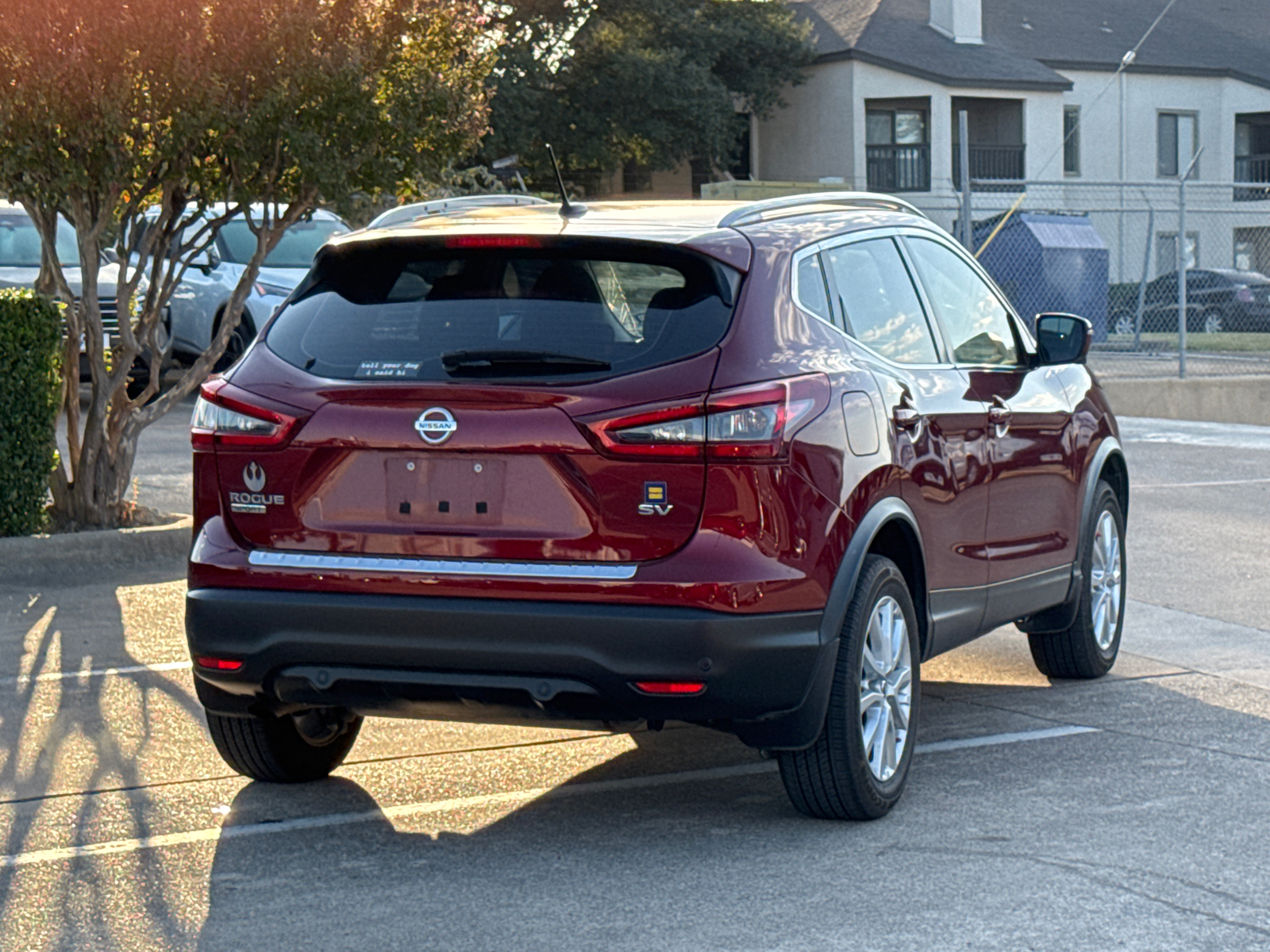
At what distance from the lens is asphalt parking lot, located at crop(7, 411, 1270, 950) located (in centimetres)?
454

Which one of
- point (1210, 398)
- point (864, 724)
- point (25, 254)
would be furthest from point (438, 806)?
point (1210, 398)

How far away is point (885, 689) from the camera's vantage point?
18.1ft

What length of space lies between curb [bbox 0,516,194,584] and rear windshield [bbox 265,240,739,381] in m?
4.91

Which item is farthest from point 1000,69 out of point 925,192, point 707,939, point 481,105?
point 707,939

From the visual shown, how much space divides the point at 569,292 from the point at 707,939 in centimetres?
176

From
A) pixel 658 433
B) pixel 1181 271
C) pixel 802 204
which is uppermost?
pixel 802 204

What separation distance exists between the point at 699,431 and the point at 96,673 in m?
3.75

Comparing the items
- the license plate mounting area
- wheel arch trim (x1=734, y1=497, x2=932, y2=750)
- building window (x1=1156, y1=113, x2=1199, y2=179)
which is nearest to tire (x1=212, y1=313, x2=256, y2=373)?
the license plate mounting area

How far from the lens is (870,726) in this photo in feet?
17.9

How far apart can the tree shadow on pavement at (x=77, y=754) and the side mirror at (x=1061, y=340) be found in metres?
3.40

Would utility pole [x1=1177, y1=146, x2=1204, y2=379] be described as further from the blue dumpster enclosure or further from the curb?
the curb

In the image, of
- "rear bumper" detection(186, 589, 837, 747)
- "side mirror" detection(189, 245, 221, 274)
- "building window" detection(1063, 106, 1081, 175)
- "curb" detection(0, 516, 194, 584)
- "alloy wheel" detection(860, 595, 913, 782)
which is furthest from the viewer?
"building window" detection(1063, 106, 1081, 175)

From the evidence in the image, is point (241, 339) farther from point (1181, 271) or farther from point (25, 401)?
point (1181, 271)

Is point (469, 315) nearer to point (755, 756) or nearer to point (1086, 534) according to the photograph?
point (755, 756)
